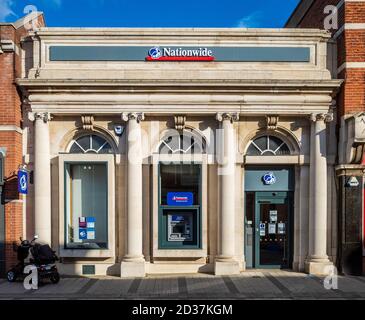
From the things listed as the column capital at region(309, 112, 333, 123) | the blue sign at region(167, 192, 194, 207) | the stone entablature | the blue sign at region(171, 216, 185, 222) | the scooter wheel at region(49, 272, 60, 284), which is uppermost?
the stone entablature

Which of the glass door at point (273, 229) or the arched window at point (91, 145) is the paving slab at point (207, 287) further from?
the arched window at point (91, 145)

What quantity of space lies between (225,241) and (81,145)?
5.11 meters

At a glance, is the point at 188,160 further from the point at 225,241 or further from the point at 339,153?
the point at 339,153

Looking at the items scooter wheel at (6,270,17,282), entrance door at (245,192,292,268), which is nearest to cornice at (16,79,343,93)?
entrance door at (245,192,292,268)

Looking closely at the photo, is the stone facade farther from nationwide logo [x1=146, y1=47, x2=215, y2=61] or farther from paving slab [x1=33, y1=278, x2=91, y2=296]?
paving slab [x1=33, y1=278, x2=91, y2=296]

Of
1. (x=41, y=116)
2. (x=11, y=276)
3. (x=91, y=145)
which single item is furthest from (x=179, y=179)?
(x=11, y=276)

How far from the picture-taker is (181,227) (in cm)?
1014

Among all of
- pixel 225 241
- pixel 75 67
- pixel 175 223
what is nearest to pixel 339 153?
pixel 225 241

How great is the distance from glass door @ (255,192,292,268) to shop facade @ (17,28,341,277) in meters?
0.06

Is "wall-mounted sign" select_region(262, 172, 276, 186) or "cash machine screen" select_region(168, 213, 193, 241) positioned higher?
"wall-mounted sign" select_region(262, 172, 276, 186)

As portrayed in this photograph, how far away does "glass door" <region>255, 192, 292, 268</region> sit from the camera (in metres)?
10.3

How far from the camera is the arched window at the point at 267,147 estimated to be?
10.4 meters

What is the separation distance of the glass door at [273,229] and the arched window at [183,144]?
2307 mm

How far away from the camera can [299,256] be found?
10125 mm
